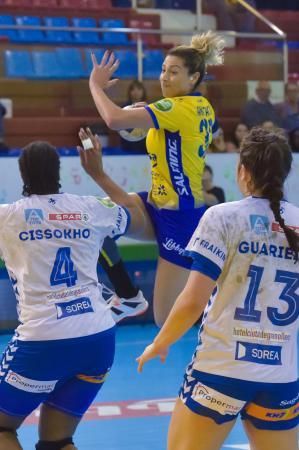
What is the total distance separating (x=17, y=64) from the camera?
40.1ft

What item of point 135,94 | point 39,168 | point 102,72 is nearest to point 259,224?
point 39,168

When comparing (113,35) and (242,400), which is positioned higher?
(113,35)

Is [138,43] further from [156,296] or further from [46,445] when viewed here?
[46,445]

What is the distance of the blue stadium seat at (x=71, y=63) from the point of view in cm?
1223

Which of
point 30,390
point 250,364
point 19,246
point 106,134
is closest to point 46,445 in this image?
point 30,390

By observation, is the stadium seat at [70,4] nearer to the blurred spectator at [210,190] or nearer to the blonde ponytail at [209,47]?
the blurred spectator at [210,190]

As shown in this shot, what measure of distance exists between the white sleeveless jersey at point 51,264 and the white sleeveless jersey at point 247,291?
82cm

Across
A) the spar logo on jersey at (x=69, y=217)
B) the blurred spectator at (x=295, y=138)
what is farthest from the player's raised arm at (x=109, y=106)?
the blurred spectator at (x=295, y=138)

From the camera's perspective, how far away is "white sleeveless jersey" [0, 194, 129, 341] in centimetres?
384

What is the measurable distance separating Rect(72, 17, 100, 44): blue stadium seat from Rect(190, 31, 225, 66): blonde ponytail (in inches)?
274

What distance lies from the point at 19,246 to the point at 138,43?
27.2 ft

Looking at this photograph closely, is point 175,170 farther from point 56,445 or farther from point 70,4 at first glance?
point 70,4

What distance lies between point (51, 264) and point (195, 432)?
1.04 metres

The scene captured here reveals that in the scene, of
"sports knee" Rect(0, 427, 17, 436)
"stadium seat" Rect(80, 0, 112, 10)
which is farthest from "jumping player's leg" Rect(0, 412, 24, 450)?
"stadium seat" Rect(80, 0, 112, 10)
